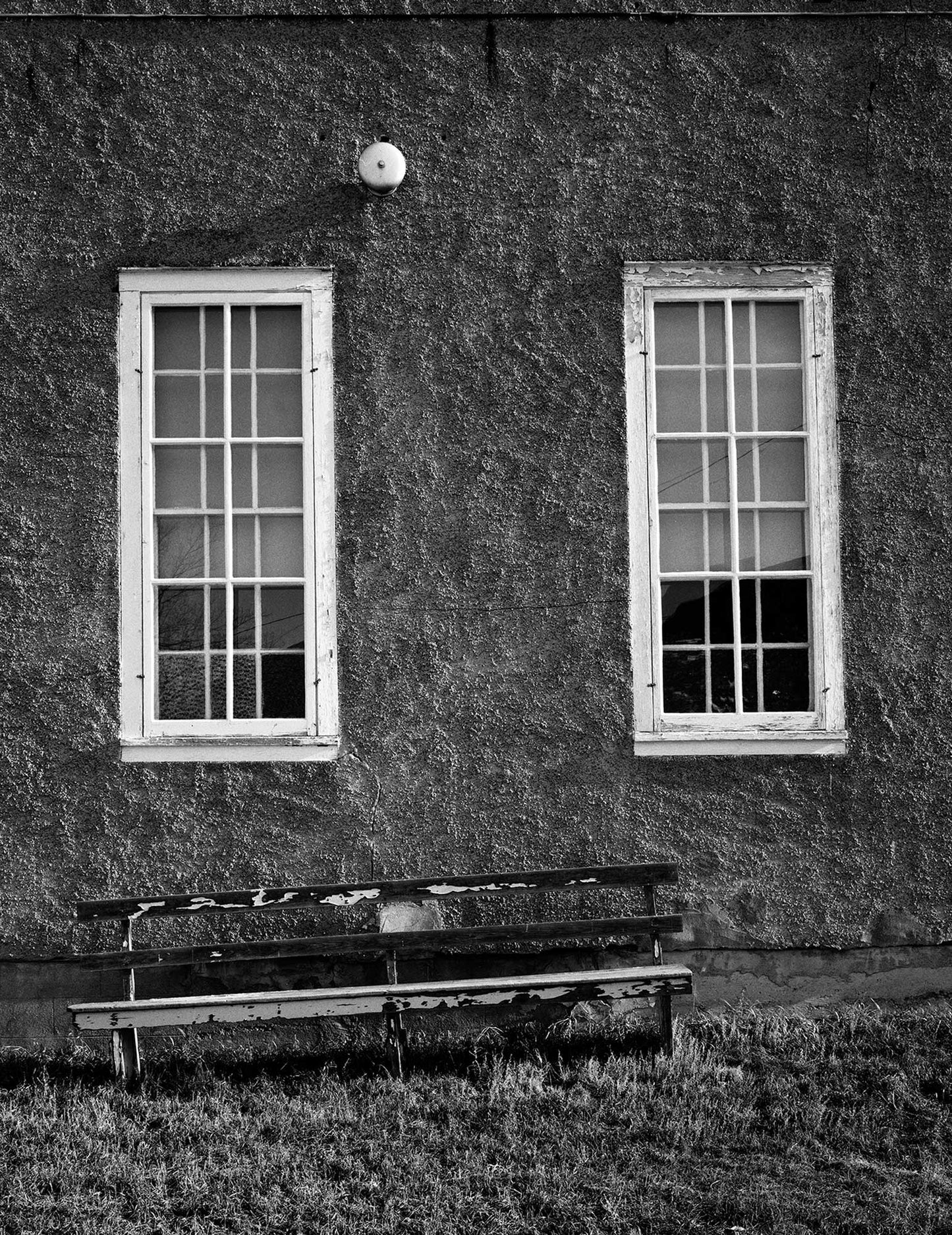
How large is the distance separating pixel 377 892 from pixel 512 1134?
1.25m

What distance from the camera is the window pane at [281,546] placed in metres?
5.90

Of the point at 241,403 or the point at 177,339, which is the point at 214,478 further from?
the point at 177,339

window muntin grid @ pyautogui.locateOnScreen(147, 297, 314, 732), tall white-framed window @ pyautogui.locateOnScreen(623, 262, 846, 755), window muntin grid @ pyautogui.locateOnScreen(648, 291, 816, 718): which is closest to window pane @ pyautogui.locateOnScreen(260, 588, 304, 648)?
window muntin grid @ pyautogui.locateOnScreen(147, 297, 314, 732)

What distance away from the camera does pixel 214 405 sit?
19.5 ft

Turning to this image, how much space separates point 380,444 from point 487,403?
1.78 feet

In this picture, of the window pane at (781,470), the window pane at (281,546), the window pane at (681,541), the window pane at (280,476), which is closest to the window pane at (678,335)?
the window pane at (781,470)

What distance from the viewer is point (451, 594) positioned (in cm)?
583

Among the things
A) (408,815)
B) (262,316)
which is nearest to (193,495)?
(262,316)

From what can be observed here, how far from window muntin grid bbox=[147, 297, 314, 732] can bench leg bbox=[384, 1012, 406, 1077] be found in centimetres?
146

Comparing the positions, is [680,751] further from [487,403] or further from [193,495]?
[193,495]

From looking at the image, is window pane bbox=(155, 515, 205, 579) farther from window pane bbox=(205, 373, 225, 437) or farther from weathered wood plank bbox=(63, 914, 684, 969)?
weathered wood plank bbox=(63, 914, 684, 969)

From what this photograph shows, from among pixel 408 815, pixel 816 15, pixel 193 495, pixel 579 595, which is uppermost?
pixel 816 15

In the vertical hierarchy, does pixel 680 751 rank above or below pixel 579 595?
below

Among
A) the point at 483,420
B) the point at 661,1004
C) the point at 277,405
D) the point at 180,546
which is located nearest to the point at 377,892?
the point at 661,1004
